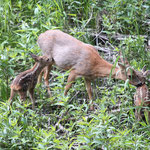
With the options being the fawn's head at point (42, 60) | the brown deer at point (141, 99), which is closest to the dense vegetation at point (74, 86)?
the brown deer at point (141, 99)

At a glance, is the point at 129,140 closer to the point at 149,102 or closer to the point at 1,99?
the point at 149,102

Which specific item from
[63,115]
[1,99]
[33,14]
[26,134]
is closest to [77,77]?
[63,115]

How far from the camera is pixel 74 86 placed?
7.19 metres

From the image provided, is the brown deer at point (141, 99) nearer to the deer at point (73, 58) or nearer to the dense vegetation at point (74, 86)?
the dense vegetation at point (74, 86)

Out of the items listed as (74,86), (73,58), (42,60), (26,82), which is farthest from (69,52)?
(26,82)

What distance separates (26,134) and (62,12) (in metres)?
3.85

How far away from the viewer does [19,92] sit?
6.29m

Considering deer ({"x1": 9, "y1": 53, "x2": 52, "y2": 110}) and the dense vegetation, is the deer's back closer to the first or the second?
the dense vegetation

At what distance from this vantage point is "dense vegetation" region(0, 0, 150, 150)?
5.25 meters

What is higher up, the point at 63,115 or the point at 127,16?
the point at 127,16

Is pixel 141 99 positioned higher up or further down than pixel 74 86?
higher up

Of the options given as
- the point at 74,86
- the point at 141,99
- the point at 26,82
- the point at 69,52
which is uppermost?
the point at 69,52

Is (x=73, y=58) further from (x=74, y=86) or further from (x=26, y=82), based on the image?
(x=26, y=82)

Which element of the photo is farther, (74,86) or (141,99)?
(74,86)
